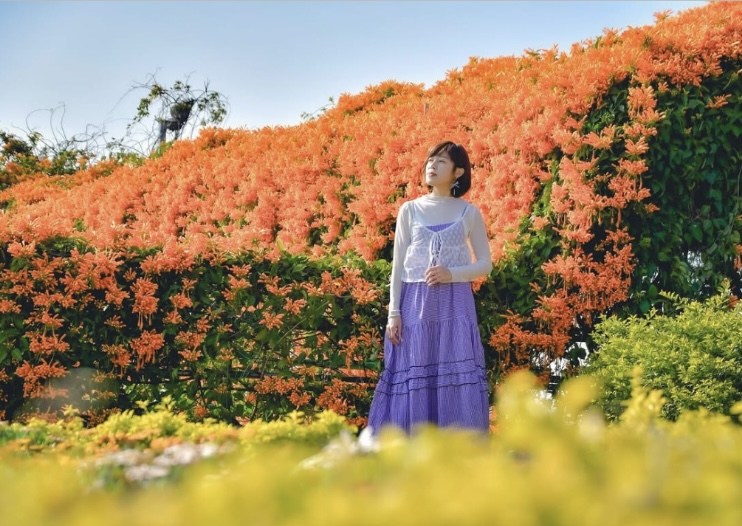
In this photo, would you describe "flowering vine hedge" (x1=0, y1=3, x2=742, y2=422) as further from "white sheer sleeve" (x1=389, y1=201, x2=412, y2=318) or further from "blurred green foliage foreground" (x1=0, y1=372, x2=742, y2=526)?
"blurred green foliage foreground" (x1=0, y1=372, x2=742, y2=526)

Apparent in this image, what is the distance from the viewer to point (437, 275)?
417cm

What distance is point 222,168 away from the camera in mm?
9672

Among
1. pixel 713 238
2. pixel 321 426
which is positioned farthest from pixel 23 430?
pixel 713 238

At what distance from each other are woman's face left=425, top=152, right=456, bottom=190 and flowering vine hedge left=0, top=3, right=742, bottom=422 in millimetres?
875

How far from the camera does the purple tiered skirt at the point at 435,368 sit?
4.19 metres

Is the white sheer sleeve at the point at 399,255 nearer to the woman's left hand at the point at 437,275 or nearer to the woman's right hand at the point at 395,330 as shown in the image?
the woman's right hand at the point at 395,330

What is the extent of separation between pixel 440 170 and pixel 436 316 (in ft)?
2.57

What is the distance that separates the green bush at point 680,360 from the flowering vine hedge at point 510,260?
1.91ft

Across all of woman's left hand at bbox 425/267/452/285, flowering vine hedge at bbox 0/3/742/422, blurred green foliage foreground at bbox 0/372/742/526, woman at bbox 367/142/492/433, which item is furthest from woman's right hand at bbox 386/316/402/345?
blurred green foliage foreground at bbox 0/372/742/526

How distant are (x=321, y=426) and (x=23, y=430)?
4.04 feet

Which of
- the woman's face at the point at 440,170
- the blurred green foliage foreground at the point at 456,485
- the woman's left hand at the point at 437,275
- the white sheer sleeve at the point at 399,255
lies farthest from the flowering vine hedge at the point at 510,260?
the blurred green foliage foreground at the point at 456,485

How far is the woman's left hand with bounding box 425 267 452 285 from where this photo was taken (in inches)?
164

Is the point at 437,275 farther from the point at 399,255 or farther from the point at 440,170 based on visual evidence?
the point at 440,170

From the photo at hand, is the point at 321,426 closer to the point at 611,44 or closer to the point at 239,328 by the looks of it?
the point at 239,328
